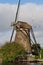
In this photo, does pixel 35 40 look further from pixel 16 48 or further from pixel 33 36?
pixel 16 48

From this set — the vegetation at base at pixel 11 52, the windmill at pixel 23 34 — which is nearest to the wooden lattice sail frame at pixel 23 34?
the windmill at pixel 23 34

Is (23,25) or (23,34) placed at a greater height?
(23,25)

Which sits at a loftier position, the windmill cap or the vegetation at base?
the windmill cap

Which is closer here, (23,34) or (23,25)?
(23,25)

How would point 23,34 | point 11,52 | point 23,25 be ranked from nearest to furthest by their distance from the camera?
point 11,52, point 23,25, point 23,34

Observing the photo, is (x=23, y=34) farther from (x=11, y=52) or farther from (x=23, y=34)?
(x=11, y=52)

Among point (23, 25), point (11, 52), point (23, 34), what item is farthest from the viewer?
point (23, 34)

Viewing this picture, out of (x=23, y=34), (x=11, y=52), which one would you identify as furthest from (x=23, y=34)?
(x=11, y=52)

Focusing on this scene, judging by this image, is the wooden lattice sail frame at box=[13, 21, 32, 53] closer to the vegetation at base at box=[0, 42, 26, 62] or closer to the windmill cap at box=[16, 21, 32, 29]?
the windmill cap at box=[16, 21, 32, 29]

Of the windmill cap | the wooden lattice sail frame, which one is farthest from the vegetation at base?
Answer: the windmill cap

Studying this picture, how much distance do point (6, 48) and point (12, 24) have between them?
806cm

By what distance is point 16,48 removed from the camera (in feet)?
366

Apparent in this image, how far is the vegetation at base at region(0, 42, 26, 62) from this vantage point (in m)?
111

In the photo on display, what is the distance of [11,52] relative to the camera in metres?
111
